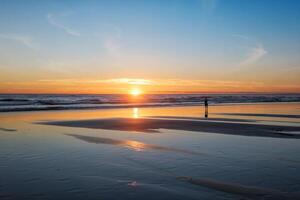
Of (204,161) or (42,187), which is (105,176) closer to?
(42,187)

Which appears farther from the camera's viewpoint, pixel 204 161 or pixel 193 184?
pixel 204 161

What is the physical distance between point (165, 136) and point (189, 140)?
173 cm

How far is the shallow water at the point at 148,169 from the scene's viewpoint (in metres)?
6.61

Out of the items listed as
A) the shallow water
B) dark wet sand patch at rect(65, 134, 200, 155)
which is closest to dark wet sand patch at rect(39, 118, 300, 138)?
the shallow water

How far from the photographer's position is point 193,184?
717 centimetres

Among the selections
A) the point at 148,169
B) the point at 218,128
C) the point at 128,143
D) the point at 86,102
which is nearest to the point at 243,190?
the point at 148,169

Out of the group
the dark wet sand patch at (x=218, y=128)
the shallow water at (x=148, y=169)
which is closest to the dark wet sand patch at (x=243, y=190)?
the shallow water at (x=148, y=169)

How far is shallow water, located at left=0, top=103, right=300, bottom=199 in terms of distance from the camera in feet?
21.7

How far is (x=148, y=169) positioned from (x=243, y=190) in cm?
275

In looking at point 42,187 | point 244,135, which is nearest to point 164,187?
point 42,187

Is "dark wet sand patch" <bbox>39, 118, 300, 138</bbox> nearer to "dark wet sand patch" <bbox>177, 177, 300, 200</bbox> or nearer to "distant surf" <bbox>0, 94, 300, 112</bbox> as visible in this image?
"dark wet sand patch" <bbox>177, 177, 300, 200</bbox>

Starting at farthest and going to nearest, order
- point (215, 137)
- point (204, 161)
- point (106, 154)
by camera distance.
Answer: point (215, 137), point (106, 154), point (204, 161)

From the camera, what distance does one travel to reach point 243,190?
6703 millimetres

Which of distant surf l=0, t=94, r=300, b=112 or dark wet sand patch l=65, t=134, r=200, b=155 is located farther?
distant surf l=0, t=94, r=300, b=112
